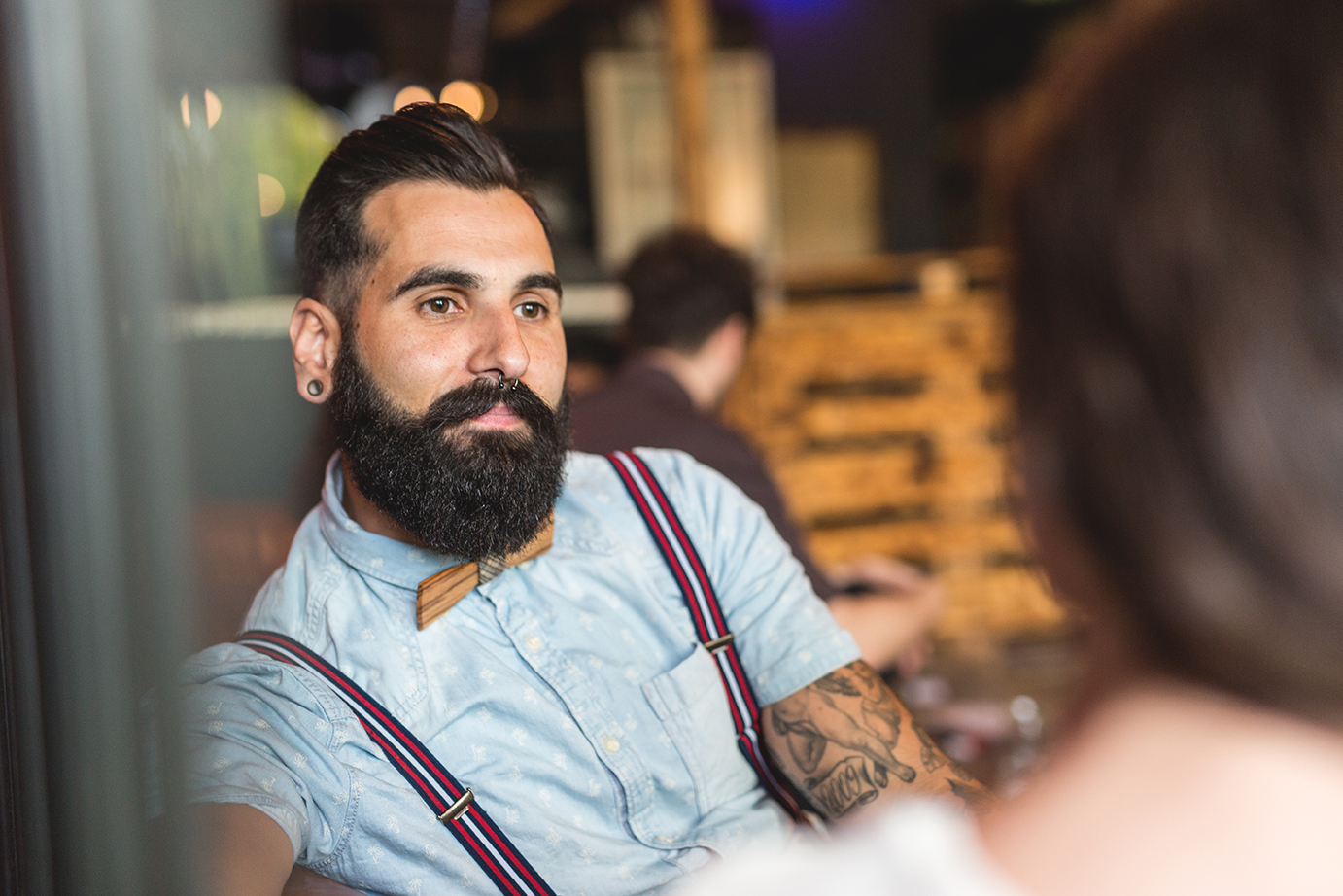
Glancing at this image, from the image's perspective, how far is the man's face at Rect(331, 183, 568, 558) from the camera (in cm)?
108

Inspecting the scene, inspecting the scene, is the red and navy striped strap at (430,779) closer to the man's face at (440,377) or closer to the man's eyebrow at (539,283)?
the man's face at (440,377)

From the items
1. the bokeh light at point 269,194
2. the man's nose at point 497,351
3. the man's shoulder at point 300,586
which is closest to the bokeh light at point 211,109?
the bokeh light at point 269,194

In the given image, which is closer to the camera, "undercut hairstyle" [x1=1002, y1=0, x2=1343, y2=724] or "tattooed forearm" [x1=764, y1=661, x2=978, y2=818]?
"undercut hairstyle" [x1=1002, y1=0, x2=1343, y2=724]

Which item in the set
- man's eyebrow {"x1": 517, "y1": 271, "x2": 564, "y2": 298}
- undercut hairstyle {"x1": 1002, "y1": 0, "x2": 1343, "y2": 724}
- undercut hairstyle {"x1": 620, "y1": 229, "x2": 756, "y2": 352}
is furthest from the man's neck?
undercut hairstyle {"x1": 620, "y1": 229, "x2": 756, "y2": 352}

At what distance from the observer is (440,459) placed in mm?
1093

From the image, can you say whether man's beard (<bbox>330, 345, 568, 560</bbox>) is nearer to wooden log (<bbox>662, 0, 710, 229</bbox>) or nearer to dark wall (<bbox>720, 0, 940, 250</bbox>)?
wooden log (<bbox>662, 0, 710, 229</bbox>)

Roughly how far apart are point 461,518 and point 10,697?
1.51 feet

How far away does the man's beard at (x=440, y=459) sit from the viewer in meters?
1.09

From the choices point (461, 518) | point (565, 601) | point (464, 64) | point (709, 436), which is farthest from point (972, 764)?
point (464, 64)

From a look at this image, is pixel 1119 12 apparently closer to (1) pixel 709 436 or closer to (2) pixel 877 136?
(1) pixel 709 436

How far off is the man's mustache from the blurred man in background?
492 mm

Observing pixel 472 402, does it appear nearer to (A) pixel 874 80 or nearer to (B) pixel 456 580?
(B) pixel 456 580

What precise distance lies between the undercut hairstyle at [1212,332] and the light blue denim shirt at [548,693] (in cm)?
67

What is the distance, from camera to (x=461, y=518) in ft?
3.62
